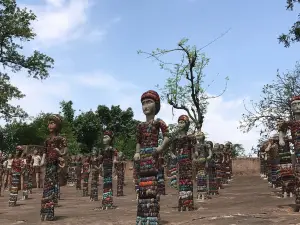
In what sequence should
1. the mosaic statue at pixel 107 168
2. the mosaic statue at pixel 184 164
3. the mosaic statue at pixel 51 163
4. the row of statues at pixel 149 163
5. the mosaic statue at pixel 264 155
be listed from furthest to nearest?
the mosaic statue at pixel 264 155 → the mosaic statue at pixel 107 168 → the mosaic statue at pixel 184 164 → the mosaic statue at pixel 51 163 → the row of statues at pixel 149 163

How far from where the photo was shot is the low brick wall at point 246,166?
30000mm

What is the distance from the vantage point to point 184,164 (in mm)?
9969

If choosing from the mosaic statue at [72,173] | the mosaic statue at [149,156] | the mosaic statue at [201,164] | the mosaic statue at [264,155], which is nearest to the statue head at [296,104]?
the mosaic statue at [149,156]

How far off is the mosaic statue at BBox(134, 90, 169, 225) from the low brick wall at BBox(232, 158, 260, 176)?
23.8m

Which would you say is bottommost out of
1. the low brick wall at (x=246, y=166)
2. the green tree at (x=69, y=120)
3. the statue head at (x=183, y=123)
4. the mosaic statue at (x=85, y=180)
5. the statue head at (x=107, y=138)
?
the mosaic statue at (x=85, y=180)

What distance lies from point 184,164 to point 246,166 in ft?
70.5

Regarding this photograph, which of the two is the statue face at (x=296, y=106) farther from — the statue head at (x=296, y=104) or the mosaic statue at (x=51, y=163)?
the mosaic statue at (x=51, y=163)

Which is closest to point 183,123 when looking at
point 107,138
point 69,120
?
point 107,138

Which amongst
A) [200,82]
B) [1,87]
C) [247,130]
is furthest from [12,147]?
[247,130]

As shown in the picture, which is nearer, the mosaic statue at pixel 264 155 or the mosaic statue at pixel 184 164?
the mosaic statue at pixel 184 164

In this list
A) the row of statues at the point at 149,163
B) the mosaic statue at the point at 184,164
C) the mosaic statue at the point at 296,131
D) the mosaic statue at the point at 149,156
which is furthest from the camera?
the mosaic statue at the point at 184,164

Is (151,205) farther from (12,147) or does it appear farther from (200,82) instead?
(12,147)

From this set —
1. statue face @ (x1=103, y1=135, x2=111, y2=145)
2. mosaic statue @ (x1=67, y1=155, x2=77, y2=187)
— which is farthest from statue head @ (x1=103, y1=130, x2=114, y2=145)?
mosaic statue @ (x1=67, y1=155, x2=77, y2=187)

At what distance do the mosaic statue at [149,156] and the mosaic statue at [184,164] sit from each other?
269 cm
